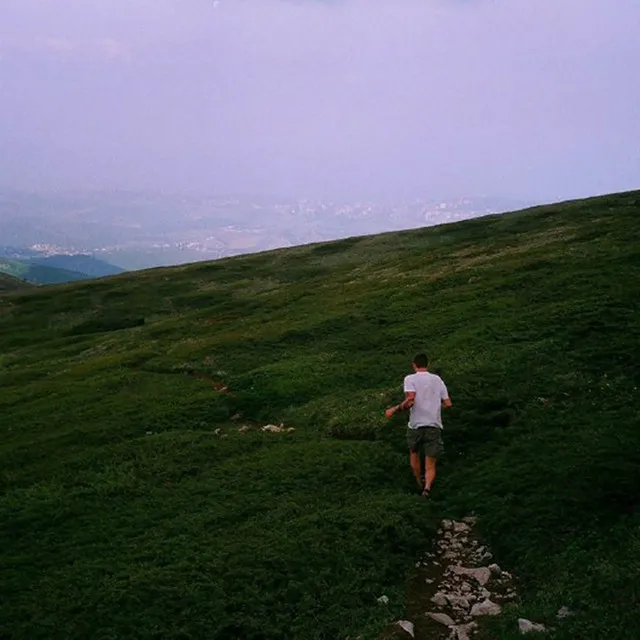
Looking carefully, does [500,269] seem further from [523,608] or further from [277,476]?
[523,608]

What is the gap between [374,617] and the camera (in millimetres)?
14672

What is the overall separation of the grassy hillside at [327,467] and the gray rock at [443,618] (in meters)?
0.92

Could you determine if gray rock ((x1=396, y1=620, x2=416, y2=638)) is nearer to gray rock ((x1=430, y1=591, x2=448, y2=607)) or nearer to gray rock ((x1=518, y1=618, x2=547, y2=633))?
gray rock ((x1=430, y1=591, x2=448, y2=607))

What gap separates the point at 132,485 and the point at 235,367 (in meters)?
17.3

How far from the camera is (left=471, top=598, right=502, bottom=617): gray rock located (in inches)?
574

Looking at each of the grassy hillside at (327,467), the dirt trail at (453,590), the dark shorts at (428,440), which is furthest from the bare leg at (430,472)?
the dirt trail at (453,590)

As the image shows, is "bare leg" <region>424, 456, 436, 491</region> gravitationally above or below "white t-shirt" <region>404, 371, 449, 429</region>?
below

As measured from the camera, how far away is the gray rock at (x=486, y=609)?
47.9ft

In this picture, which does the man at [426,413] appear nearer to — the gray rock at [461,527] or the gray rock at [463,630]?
the gray rock at [461,527]

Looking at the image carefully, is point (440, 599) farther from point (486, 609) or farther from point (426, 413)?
point (426, 413)

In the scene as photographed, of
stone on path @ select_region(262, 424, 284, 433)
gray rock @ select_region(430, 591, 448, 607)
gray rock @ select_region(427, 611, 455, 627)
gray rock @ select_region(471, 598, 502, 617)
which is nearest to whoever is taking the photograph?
gray rock @ select_region(427, 611, 455, 627)

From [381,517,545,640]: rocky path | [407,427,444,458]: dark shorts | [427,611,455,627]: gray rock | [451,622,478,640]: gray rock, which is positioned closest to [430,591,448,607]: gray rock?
[381,517,545,640]: rocky path

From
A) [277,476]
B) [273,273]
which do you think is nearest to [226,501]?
[277,476]

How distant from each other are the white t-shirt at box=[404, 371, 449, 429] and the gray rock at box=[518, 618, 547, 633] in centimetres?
757
